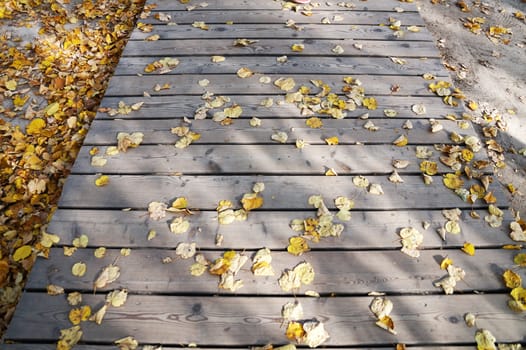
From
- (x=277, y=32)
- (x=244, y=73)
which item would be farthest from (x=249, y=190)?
(x=277, y=32)

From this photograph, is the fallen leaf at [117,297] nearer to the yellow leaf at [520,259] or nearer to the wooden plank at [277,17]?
the yellow leaf at [520,259]

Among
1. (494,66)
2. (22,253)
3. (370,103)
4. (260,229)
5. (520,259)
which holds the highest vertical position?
(494,66)

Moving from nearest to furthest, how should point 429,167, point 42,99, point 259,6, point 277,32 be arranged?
point 429,167, point 42,99, point 277,32, point 259,6

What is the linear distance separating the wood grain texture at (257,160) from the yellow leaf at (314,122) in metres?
0.18

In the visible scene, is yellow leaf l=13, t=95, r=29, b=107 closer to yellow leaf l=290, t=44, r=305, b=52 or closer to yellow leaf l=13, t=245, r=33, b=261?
yellow leaf l=13, t=245, r=33, b=261

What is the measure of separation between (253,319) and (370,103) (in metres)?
1.70

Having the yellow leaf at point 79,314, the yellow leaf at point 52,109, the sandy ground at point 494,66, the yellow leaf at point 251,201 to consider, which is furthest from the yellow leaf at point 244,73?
the yellow leaf at point 79,314

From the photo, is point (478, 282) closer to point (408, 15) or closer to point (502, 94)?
point (502, 94)

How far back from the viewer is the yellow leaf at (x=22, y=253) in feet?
6.67

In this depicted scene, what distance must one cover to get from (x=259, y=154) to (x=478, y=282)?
1373 mm

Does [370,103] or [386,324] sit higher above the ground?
[370,103]

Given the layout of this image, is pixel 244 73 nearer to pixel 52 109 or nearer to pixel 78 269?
pixel 52 109

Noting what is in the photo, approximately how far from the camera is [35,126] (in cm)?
267

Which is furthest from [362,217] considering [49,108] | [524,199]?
[49,108]
